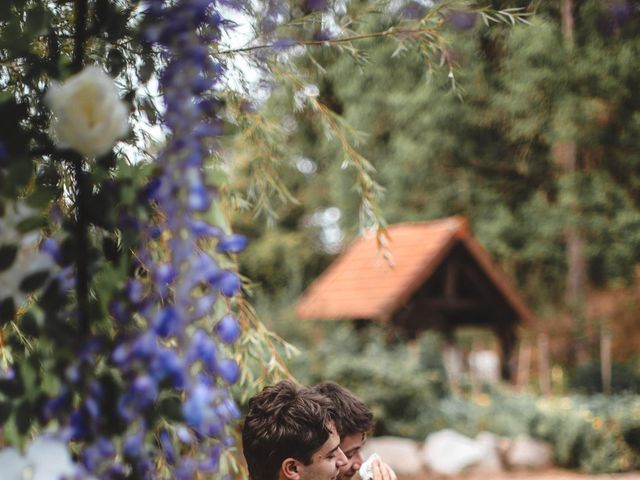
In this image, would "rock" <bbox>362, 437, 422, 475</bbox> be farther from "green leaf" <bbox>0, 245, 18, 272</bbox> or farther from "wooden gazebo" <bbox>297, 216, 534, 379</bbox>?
"green leaf" <bbox>0, 245, 18, 272</bbox>

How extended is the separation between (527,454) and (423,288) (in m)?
3.33

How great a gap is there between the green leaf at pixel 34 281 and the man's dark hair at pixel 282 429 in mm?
1148

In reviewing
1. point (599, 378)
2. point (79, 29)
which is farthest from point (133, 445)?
point (599, 378)

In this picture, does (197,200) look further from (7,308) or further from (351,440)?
(351,440)

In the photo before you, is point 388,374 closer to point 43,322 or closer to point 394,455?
point 394,455

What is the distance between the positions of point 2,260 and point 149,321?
0.20m

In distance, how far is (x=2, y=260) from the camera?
1.09 metres

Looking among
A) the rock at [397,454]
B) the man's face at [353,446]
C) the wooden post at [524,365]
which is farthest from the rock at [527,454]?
the man's face at [353,446]

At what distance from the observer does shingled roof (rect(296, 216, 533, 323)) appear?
1131 cm

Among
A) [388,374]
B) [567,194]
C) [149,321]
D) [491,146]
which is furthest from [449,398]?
[149,321]

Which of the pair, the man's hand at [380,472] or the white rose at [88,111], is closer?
the white rose at [88,111]

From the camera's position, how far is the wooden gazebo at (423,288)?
37.6ft

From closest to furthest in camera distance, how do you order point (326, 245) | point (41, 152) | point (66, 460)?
point (66, 460), point (41, 152), point (326, 245)

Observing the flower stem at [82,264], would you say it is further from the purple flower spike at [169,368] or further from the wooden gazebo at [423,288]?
the wooden gazebo at [423,288]
